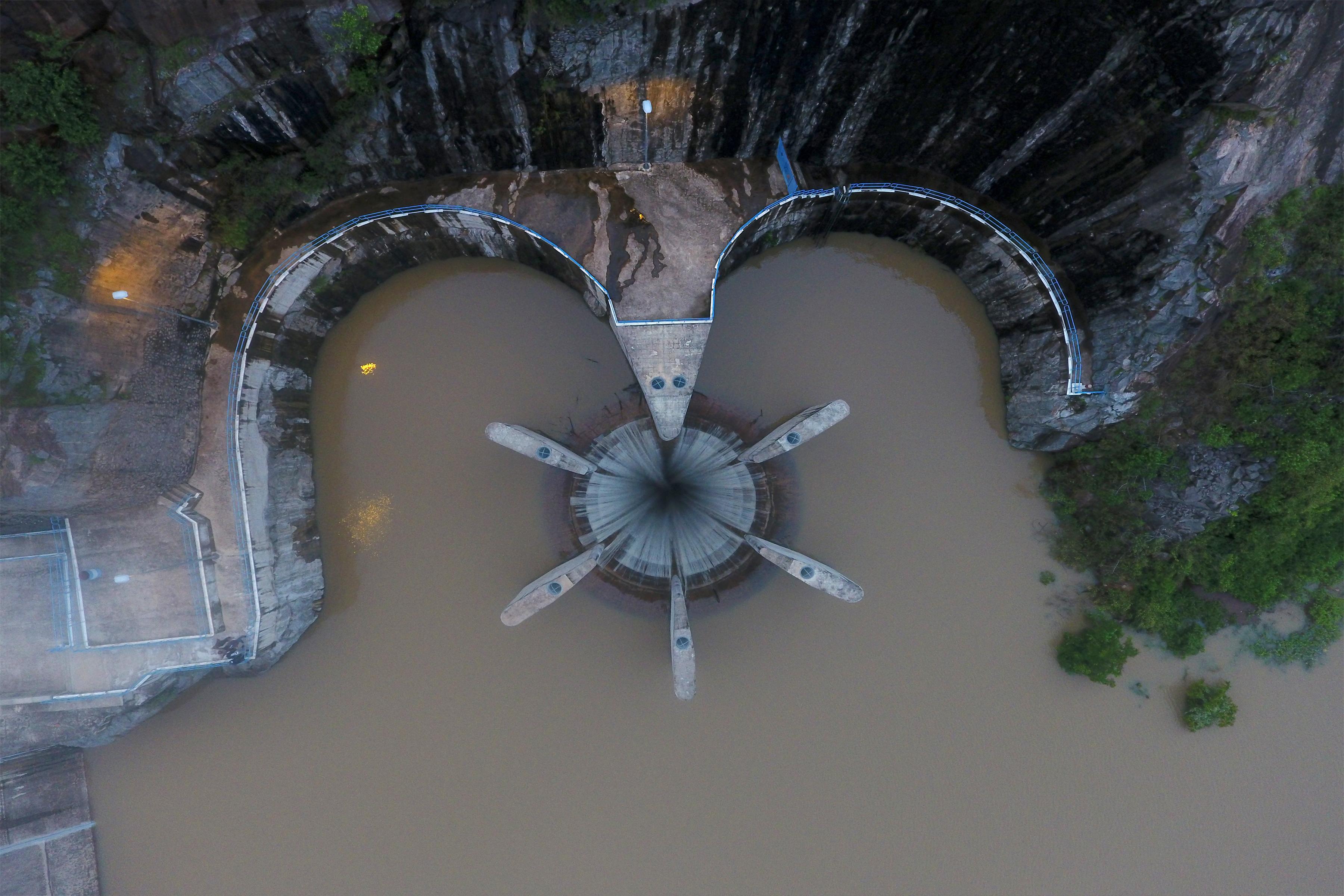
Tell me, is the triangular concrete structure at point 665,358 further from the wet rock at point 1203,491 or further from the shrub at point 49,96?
the wet rock at point 1203,491

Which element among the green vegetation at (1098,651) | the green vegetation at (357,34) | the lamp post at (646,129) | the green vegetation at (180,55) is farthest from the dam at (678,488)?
the green vegetation at (180,55)

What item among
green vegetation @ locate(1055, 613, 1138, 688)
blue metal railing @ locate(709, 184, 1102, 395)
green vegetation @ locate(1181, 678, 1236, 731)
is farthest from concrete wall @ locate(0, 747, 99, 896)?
green vegetation @ locate(1181, 678, 1236, 731)

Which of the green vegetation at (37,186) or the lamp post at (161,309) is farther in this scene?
the lamp post at (161,309)

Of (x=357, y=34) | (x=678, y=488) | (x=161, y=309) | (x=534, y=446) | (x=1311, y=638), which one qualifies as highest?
(x=357, y=34)

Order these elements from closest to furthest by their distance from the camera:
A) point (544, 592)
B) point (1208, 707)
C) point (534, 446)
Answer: point (544, 592) → point (534, 446) → point (1208, 707)

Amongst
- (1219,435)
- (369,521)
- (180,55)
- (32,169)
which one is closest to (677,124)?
(180,55)

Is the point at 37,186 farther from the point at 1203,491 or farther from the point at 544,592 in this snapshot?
the point at 1203,491
